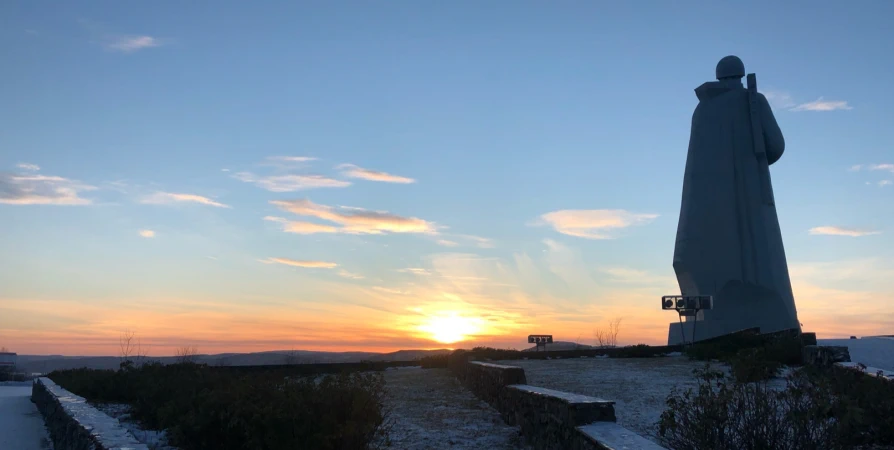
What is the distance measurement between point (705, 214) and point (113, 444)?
29264mm

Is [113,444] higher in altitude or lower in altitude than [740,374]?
lower

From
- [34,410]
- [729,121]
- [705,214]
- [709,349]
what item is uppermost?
[729,121]

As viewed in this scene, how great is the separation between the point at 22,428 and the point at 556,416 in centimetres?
963

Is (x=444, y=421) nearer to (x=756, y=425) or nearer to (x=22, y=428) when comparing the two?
(x=756, y=425)

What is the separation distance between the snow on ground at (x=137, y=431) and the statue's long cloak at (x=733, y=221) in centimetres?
2491

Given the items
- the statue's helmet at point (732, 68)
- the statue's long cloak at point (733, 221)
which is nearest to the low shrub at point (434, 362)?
the statue's long cloak at point (733, 221)

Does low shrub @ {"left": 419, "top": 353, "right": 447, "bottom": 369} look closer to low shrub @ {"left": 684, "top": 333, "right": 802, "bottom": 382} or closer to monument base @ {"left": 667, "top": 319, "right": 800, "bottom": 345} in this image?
low shrub @ {"left": 684, "top": 333, "right": 802, "bottom": 382}

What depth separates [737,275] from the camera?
102 ft

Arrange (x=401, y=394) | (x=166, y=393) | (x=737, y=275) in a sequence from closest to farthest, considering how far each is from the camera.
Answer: (x=166, y=393) → (x=401, y=394) → (x=737, y=275)

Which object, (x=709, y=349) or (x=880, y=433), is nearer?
(x=880, y=433)

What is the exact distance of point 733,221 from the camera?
104 feet

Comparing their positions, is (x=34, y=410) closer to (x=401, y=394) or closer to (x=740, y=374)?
(x=401, y=394)

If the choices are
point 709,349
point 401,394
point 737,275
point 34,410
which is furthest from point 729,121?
point 34,410

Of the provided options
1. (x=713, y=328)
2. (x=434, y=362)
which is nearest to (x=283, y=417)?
(x=434, y=362)
